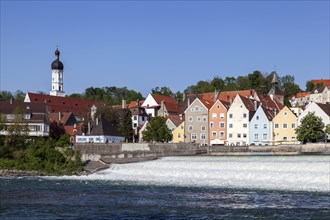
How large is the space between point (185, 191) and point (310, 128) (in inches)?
1732

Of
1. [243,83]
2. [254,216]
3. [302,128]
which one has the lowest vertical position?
[254,216]

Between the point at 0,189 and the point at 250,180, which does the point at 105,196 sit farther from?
the point at 250,180

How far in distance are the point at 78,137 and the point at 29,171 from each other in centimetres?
3073

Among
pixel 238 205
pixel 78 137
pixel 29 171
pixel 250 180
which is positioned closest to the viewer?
pixel 238 205

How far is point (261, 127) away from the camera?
3536 inches

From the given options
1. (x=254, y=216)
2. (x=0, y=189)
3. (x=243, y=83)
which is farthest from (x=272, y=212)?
(x=243, y=83)

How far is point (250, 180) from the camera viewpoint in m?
47.6

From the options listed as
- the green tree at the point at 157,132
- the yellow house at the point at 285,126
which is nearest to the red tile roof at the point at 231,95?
the yellow house at the point at 285,126

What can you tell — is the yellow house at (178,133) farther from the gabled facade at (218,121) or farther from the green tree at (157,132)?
the gabled facade at (218,121)

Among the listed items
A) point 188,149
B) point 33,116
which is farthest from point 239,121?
point 33,116

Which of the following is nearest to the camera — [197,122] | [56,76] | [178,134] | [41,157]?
[41,157]

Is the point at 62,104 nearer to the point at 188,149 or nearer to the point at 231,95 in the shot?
the point at 231,95

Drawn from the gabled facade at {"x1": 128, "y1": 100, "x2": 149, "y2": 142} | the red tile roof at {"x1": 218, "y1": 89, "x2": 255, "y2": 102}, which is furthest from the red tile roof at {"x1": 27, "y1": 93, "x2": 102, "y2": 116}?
the red tile roof at {"x1": 218, "y1": 89, "x2": 255, "y2": 102}

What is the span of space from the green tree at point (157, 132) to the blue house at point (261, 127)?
545 inches
